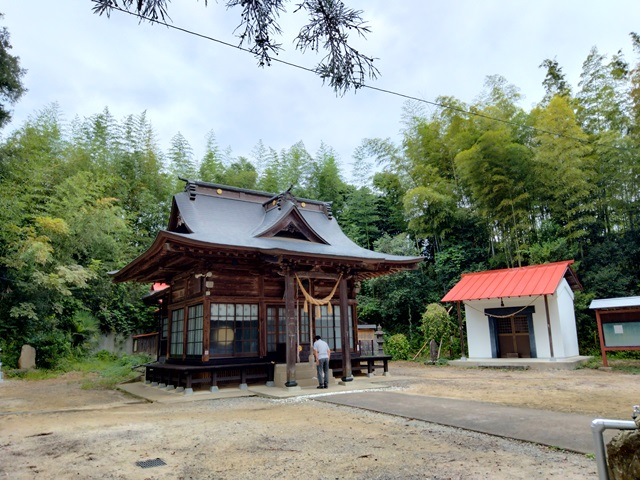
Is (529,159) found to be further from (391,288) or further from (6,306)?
(6,306)

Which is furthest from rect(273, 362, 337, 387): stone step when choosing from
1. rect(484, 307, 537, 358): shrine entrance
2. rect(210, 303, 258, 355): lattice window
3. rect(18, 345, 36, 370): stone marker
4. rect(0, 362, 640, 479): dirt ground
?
rect(18, 345, 36, 370): stone marker

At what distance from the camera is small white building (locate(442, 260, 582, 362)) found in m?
13.5

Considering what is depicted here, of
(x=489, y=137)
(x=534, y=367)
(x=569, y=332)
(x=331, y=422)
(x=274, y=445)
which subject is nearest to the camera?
(x=274, y=445)

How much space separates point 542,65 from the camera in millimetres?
19203

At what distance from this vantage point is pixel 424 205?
1916cm

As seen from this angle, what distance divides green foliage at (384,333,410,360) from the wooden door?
4.08 meters

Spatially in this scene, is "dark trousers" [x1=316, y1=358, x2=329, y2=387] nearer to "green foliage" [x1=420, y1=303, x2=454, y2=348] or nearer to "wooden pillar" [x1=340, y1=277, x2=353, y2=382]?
"wooden pillar" [x1=340, y1=277, x2=353, y2=382]

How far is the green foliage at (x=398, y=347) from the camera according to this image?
17.9 m

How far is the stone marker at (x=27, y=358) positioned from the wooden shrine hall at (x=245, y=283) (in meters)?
5.70

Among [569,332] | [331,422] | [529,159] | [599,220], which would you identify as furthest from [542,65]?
[331,422]

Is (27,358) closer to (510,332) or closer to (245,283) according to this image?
(245,283)

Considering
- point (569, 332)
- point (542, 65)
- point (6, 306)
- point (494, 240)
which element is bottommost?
point (569, 332)

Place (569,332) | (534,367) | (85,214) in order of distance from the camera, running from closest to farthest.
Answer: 1. (534,367)
2. (569,332)
3. (85,214)

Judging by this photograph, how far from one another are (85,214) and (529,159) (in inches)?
664
